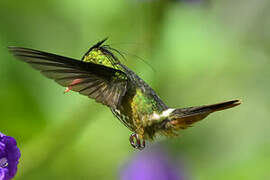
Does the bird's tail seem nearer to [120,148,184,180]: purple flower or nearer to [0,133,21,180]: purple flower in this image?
[0,133,21,180]: purple flower

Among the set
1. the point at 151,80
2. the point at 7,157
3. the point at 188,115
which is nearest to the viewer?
the point at 7,157

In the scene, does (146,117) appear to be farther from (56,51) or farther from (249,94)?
(249,94)

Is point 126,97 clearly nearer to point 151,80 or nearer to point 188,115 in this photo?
point 188,115

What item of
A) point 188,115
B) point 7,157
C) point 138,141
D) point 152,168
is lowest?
point 152,168

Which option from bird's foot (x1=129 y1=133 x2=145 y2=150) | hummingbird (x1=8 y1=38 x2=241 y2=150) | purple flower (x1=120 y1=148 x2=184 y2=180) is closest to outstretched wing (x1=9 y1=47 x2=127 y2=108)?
hummingbird (x1=8 y1=38 x2=241 y2=150)

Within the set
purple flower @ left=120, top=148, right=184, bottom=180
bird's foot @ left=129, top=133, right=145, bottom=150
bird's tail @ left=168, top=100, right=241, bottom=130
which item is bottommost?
purple flower @ left=120, top=148, right=184, bottom=180

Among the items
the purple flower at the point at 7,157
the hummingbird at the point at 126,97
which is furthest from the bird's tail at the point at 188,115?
the purple flower at the point at 7,157

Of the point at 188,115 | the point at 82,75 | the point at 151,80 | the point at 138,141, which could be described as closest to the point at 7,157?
the point at 82,75
